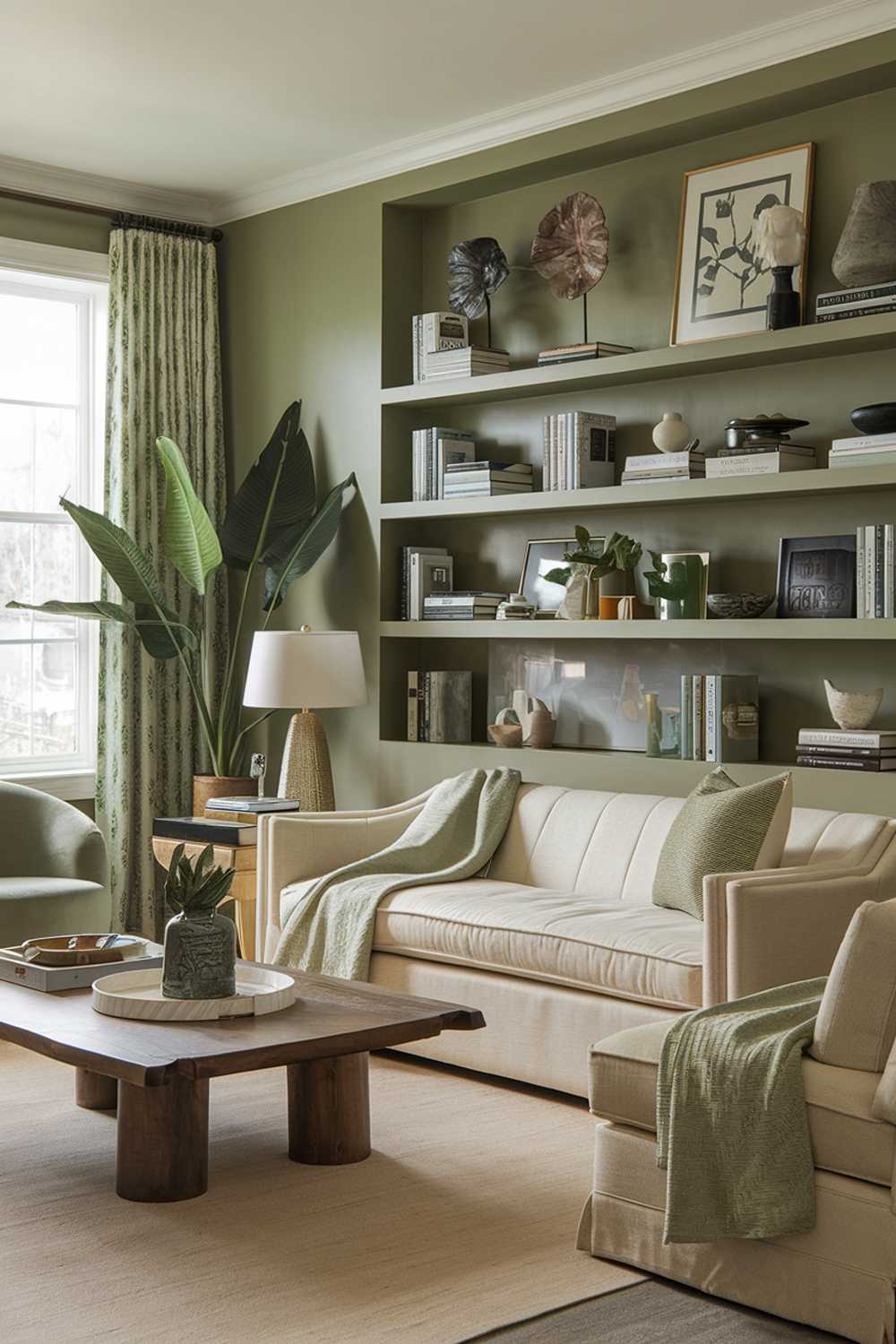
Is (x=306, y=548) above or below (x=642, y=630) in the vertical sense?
above

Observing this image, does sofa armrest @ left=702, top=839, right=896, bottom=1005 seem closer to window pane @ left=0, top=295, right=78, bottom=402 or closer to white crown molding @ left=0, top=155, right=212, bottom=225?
window pane @ left=0, top=295, right=78, bottom=402

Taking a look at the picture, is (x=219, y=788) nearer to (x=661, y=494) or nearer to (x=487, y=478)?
(x=487, y=478)

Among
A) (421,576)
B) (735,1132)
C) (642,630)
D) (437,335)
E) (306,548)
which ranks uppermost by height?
(437,335)

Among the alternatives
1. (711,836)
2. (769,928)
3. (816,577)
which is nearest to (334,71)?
(816,577)

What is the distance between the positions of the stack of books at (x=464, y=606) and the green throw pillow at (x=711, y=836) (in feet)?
4.87

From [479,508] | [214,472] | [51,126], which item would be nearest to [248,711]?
[214,472]

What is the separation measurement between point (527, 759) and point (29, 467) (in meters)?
2.41

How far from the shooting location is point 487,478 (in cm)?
559

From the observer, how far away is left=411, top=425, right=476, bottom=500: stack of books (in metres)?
5.82

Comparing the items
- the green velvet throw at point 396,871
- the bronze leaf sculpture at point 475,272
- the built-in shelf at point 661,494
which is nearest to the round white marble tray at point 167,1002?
the green velvet throw at point 396,871

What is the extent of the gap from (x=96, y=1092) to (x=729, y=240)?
322 cm

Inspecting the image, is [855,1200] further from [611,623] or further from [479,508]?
[479,508]

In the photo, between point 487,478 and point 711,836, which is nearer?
point 711,836

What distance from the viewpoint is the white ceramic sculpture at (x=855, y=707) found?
4.55 meters
